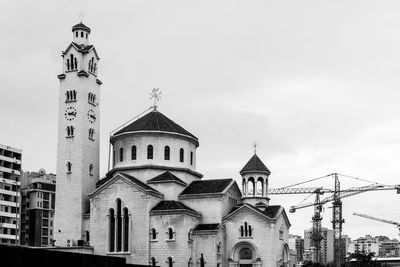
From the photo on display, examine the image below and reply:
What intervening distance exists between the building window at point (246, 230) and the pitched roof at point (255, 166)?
7.07 m

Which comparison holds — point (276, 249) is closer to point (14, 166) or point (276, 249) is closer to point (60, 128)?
point (60, 128)

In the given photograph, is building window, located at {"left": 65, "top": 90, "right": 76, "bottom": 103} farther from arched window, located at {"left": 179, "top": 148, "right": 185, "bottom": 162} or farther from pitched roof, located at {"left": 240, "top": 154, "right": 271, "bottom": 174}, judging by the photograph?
pitched roof, located at {"left": 240, "top": 154, "right": 271, "bottom": 174}

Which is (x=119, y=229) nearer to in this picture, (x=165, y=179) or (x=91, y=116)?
(x=165, y=179)

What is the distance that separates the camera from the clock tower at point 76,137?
72.5m

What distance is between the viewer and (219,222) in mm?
70750

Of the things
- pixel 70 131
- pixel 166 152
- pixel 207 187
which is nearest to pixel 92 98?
pixel 70 131

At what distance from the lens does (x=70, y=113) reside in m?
74.8

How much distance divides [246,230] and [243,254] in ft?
8.52

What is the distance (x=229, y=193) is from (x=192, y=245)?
785cm

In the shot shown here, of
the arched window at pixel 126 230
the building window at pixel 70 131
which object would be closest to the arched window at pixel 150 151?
the arched window at pixel 126 230

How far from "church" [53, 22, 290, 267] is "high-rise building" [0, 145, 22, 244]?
2850 cm

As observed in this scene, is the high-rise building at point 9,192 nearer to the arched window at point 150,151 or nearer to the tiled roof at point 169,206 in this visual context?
the arched window at point 150,151

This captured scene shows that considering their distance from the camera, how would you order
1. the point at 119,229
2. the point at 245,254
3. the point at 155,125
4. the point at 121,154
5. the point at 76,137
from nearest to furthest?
the point at 119,229
the point at 245,254
the point at 76,137
the point at 155,125
the point at 121,154

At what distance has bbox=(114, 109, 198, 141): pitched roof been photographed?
2960 inches
